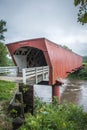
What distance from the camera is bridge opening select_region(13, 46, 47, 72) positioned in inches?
642

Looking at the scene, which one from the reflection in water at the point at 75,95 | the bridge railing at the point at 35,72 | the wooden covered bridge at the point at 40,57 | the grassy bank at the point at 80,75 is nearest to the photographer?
the bridge railing at the point at 35,72

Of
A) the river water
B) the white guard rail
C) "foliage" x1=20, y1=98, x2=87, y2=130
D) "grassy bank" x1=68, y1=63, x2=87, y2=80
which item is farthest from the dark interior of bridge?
"grassy bank" x1=68, y1=63, x2=87, y2=80

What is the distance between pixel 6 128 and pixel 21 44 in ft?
31.7

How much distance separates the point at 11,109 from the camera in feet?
20.5

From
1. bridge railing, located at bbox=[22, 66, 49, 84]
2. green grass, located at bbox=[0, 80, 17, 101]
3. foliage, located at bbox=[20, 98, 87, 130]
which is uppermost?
bridge railing, located at bbox=[22, 66, 49, 84]

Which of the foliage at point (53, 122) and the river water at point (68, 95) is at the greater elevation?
the foliage at point (53, 122)

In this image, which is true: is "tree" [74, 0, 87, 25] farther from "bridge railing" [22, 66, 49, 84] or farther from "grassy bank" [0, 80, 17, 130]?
"bridge railing" [22, 66, 49, 84]

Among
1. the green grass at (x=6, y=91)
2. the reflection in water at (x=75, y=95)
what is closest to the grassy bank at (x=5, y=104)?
the green grass at (x=6, y=91)

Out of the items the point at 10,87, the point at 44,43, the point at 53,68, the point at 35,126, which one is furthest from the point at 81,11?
the point at 53,68

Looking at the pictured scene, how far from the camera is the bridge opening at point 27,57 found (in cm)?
1631

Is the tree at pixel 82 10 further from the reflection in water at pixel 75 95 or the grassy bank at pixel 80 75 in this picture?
the grassy bank at pixel 80 75

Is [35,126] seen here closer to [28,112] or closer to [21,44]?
[28,112]

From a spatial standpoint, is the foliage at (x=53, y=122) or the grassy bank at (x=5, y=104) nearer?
the foliage at (x=53, y=122)

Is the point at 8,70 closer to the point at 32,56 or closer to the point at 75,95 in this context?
the point at 32,56
